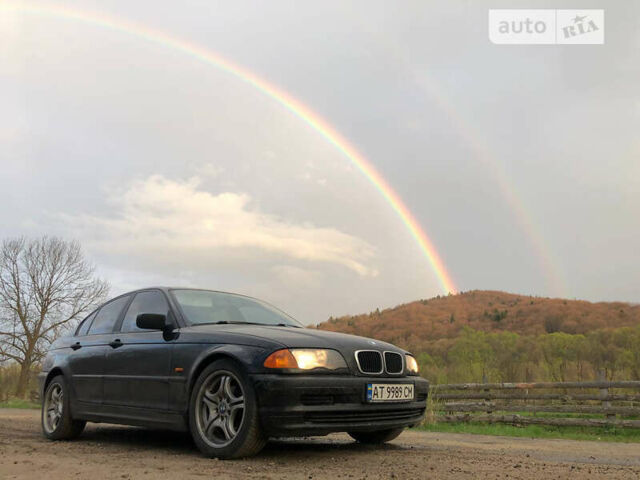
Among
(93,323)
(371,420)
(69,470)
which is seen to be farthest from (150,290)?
(371,420)

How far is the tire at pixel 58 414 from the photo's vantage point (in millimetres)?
6020

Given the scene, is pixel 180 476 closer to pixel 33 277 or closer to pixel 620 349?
pixel 33 277

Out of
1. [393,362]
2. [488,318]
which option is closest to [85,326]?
[393,362]

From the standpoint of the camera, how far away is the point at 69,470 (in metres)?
3.74

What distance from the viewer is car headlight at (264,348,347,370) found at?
13.7 feet

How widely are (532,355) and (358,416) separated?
4969 cm

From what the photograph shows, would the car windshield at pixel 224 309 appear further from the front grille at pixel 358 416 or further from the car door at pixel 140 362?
the front grille at pixel 358 416

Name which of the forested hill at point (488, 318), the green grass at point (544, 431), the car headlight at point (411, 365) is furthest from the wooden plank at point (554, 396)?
the forested hill at point (488, 318)

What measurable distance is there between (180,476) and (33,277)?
120ft

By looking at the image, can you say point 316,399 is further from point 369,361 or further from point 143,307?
point 143,307

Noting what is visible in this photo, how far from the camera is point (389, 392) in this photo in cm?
467

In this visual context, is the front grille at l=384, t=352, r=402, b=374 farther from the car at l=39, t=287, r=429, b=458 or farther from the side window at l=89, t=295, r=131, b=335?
the side window at l=89, t=295, r=131, b=335

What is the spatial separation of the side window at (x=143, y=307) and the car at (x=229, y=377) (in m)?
0.02

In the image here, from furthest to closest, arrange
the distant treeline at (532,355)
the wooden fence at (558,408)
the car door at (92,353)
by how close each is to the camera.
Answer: the distant treeline at (532,355)
the wooden fence at (558,408)
the car door at (92,353)
